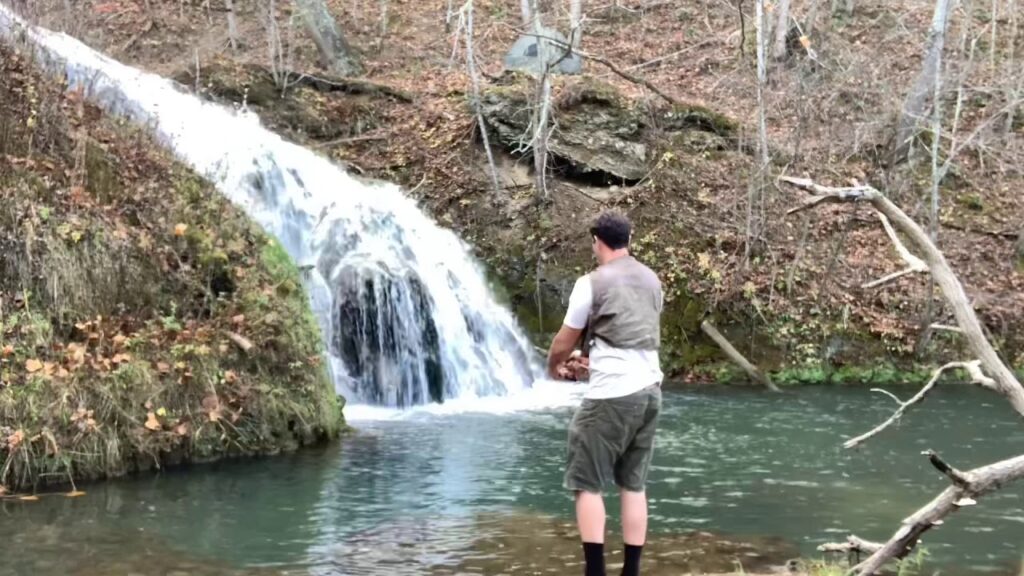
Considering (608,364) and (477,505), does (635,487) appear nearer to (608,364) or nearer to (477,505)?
(608,364)

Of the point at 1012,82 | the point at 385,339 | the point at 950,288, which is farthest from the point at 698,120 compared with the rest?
the point at 950,288

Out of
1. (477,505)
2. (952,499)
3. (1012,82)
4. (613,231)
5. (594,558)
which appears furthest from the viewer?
(1012,82)

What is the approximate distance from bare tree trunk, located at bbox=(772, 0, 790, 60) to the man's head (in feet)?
56.4

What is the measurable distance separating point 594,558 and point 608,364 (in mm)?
960

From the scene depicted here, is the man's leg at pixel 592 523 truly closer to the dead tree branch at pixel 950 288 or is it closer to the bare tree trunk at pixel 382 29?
the dead tree branch at pixel 950 288

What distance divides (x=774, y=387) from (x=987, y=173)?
8331 mm

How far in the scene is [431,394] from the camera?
13.0 meters

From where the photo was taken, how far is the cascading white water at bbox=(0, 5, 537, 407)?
1284cm

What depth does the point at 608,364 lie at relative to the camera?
4.95 m

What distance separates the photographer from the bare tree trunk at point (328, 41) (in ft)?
70.8

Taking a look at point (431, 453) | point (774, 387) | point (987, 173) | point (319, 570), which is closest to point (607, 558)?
point (319, 570)

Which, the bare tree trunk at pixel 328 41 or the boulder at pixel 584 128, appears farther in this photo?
the bare tree trunk at pixel 328 41

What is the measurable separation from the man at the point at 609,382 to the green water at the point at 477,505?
1.17 m

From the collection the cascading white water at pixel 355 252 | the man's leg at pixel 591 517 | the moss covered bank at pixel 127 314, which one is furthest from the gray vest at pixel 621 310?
the cascading white water at pixel 355 252
